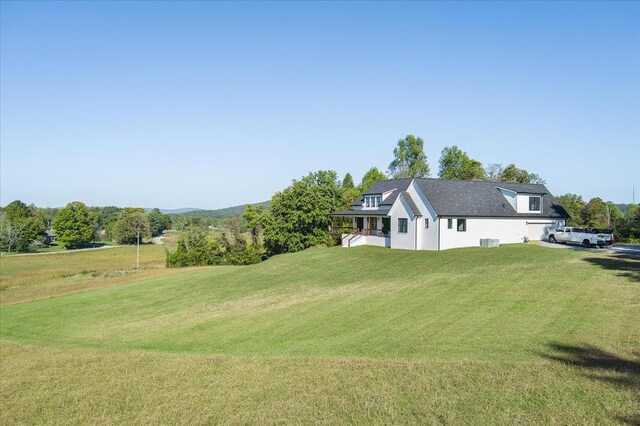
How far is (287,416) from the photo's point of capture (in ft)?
28.3

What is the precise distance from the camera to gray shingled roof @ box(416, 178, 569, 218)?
1554 inches

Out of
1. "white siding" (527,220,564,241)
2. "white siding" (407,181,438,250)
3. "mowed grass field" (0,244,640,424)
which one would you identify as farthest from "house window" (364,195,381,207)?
"mowed grass field" (0,244,640,424)

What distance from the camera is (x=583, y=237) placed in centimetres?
3669

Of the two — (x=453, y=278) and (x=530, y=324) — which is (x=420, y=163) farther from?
(x=530, y=324)

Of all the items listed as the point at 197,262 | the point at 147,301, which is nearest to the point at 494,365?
the point at 147,301

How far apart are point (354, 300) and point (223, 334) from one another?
22.0ft

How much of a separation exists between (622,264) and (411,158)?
189 feet

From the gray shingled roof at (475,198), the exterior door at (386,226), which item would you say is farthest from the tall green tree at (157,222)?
the gray shingled roof at (475,198)

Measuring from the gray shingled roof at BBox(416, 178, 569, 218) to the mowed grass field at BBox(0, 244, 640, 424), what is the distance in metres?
11.4

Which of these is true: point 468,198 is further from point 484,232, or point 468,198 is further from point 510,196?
point 510,196

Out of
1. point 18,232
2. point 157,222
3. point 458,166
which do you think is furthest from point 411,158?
point 157,222

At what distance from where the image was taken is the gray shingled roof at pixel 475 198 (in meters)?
39.5

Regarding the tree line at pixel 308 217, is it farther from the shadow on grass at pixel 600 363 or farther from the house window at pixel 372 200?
the shadow on grass at pixel 600 363

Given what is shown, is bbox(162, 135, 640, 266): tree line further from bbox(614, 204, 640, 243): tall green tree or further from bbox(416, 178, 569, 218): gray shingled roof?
bbox(416, 178, 569, 218): gray shingled roof
